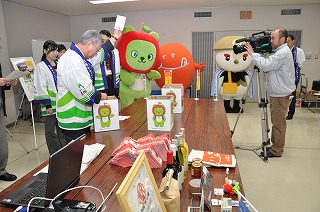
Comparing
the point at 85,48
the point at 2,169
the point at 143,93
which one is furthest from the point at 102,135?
the point at 143,93

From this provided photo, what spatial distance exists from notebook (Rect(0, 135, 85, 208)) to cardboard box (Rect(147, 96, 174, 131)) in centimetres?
86

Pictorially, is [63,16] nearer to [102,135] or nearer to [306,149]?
[102,135]

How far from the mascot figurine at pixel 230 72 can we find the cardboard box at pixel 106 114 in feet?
10.8

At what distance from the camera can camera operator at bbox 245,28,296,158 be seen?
3.06 m

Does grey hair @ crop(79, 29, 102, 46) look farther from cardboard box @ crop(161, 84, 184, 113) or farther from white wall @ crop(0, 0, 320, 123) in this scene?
white wall @ crop(0, 0, 320, 123)

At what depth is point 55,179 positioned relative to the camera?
3.59ft

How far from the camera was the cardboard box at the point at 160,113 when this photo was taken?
6.68ft

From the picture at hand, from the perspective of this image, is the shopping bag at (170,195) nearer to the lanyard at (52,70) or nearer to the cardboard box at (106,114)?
the cardboard box at (106,114)

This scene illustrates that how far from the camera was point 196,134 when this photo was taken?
2.04 metres

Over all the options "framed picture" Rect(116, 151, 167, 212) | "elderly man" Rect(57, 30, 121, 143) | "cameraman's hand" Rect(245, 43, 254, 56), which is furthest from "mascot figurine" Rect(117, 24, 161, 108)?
"framed picture" Rect(116, 151, 167, 212)

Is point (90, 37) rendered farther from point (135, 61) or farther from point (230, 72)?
point (230, 72)

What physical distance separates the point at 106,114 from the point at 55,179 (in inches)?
41.1

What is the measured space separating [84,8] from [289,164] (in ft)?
18.4

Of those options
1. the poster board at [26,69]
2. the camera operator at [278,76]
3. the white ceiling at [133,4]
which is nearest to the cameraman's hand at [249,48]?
the camera operator at [278,76]
